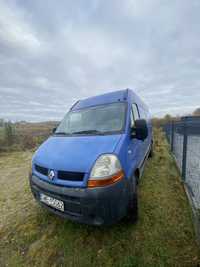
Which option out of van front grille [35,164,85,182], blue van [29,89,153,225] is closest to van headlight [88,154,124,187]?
blue van [29,89,153,225]

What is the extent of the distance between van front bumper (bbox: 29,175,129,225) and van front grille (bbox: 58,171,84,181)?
12 centimetres

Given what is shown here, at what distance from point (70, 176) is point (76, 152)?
0.35 metres

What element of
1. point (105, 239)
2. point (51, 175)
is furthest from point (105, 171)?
point (105, 239)

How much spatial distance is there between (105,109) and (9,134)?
10599 mm

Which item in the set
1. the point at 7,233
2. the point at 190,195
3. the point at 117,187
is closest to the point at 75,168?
the point at 117,187

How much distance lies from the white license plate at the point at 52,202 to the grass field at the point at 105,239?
606 millimetres

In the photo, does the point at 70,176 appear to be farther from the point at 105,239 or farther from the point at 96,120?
the point at 96,120

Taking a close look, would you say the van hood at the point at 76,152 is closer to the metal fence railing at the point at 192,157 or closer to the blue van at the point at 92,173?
the blue van at the point at 92,173

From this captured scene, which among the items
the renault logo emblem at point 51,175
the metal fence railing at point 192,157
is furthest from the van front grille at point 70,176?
the metal fence railing at point 192,157

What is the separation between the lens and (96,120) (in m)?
2.84

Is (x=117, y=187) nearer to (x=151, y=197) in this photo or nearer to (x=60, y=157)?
(x=60, y=157)

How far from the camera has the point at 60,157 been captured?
82.7 inches

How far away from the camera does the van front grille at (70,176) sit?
5.94 feet

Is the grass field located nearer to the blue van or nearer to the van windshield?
the blue van
